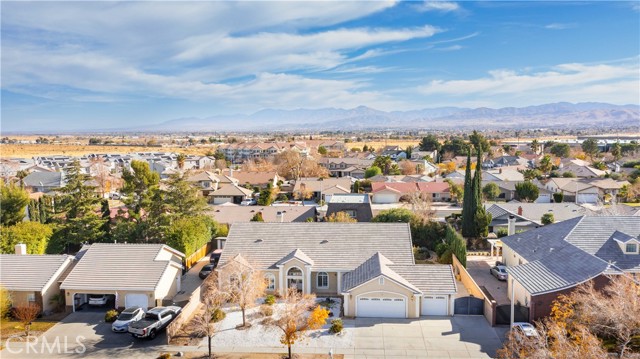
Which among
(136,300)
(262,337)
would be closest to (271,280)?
(262,337)

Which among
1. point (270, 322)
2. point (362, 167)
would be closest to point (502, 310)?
point (270, 322)

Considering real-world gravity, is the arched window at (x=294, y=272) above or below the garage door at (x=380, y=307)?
above

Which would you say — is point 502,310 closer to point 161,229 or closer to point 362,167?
point 161,229

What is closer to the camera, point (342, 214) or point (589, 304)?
point (589, 304)

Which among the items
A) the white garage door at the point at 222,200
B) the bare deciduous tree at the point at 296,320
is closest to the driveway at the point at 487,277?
the bare deciduous tree at the point at 296,320

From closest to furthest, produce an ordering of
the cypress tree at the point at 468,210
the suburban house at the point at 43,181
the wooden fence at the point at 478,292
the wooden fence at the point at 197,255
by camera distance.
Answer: the wooden fence at the point at 478,292 → the wooden fence at the point at 197,255 → the cypress tree at the point at 468,210 → the suburban house at the point at 43,181

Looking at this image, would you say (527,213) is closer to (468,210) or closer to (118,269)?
(468,210)

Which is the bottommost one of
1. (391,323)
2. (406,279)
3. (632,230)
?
(391,323)

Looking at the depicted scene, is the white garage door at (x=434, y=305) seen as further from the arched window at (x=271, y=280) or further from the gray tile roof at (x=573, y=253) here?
the arched window at (x=271, y=280)
